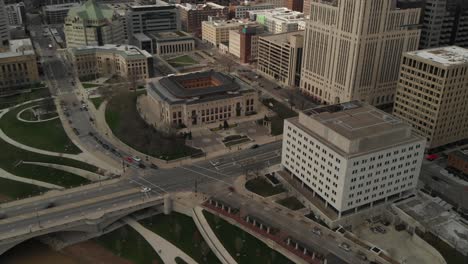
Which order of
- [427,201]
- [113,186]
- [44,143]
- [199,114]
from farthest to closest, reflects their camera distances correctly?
[199,114] → [44,143] → [113,186] → [427,201]

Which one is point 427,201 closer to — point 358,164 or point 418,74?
point 358,164

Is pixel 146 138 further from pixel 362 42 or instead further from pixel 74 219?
pixel 362 42

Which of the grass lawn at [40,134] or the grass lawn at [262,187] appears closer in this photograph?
the grass lawn at [262,187]

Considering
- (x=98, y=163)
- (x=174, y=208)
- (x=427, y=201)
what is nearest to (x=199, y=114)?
(x=98, y=163)

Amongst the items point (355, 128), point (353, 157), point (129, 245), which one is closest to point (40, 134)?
point (129, 245)

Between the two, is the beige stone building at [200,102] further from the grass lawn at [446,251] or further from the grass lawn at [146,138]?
the grass lawn at [446,251]

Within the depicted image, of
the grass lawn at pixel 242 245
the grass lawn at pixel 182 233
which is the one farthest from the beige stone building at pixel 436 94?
Answer: the grass lawn at pixel 182 233
